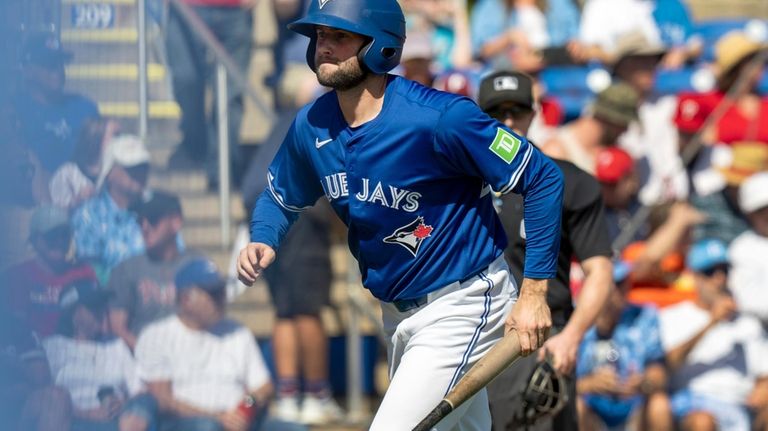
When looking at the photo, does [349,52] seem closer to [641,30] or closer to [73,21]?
[73,21]

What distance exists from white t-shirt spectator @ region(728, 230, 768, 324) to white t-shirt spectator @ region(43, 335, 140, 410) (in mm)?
4207

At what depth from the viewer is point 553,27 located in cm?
1112

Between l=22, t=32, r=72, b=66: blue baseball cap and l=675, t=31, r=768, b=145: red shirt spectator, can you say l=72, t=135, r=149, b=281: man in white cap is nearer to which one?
l=22, t=32, r=72, b=66: blue baseball cap

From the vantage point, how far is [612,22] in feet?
35.7

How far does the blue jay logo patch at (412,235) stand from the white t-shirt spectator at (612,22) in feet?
20.1

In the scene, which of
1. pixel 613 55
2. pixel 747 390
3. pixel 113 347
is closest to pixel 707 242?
pixel 747 390

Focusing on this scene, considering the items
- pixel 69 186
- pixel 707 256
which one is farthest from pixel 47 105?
pixel 707 256

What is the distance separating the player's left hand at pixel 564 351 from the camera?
589 cm

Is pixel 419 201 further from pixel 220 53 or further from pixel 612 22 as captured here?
pixel 612 22

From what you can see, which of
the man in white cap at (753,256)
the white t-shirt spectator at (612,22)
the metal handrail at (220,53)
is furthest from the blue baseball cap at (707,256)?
the metal handrail at (220,53)

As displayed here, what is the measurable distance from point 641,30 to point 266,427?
4.61 meters

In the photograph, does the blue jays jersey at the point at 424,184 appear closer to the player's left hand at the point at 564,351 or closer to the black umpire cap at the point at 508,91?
the player's left hand at the point at 564,351

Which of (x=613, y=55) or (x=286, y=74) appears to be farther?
(x=613, y=55)

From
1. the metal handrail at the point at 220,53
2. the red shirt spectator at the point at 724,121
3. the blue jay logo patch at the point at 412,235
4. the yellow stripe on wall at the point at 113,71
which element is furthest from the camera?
the red shirt spectator at the point at 724,121
